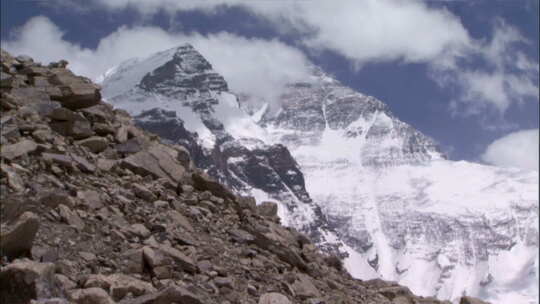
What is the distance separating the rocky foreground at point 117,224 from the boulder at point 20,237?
0.02 meters

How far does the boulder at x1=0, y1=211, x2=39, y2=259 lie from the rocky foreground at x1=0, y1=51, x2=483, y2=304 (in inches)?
0.6

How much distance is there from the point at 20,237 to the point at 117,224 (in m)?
2.89

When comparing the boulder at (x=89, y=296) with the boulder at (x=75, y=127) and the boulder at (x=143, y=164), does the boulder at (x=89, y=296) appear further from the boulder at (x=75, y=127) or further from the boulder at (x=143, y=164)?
the boulder at (x=75, y=127)

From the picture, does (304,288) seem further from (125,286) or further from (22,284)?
(22,284)

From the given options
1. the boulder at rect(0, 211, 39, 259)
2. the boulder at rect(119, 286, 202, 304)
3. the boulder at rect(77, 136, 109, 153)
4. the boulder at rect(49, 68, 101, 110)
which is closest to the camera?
the boulder at rect(0, 211, 39, 259)

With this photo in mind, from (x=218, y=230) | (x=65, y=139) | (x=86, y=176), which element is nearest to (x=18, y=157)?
(x=86, y=176)

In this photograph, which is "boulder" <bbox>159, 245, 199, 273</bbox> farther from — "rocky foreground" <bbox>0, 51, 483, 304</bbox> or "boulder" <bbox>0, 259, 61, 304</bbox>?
"boulder" <bbox>0, 259, 61, 304</bbox>

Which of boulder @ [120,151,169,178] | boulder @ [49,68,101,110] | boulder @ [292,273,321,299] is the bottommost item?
boulder @ [292,273,321,299]

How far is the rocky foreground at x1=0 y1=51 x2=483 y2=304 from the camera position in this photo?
1027cm

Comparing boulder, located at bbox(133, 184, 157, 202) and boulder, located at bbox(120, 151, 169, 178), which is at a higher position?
boulder, located at bbox(120, 151, 169, 178)

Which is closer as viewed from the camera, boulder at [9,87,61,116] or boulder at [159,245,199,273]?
boulder at [159,245,199,273]

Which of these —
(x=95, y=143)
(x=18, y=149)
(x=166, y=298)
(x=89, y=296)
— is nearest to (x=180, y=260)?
(x=166, y=298)

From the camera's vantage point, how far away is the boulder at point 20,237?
9852 millimetres

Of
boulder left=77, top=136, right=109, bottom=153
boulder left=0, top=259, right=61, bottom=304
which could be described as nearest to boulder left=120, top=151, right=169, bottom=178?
boulder left=77, top=136, right=109, bottom=153
